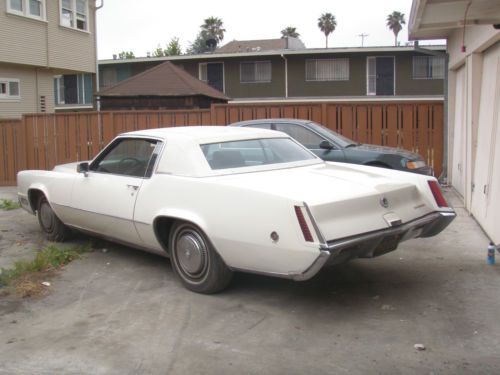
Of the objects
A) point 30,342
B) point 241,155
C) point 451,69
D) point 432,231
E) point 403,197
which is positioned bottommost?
point 30,342

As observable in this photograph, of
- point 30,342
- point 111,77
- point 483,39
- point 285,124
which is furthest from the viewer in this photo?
point 111,77

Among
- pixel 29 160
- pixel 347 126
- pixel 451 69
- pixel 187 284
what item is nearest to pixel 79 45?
pixel 29 160

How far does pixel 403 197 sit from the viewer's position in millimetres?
5145

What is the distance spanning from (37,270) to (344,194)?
344 centimetres

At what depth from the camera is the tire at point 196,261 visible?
5094mm

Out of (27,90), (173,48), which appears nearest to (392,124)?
(27,90)

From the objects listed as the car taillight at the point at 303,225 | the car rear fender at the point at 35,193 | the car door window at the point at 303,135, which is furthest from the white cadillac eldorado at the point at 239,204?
the car door window at the point at 303,135

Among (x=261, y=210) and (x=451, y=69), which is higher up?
(x=451, y=69)

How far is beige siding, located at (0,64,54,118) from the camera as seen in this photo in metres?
19.8

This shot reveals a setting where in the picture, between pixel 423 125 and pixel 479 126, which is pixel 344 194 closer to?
pixel 479 126

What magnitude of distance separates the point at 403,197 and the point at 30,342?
3.23 metres

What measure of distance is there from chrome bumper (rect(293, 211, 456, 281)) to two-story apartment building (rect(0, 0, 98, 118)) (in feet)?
54.5

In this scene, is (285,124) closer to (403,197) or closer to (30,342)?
(403,197)

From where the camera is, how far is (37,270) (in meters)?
6.20
